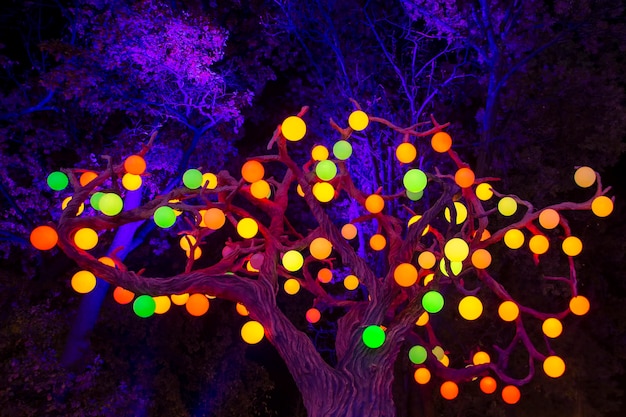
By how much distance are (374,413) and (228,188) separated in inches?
87.2

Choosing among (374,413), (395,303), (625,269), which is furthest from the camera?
(625,269)

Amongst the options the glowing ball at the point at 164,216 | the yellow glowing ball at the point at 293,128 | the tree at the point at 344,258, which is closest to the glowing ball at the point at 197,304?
the tree at the point at 344,258

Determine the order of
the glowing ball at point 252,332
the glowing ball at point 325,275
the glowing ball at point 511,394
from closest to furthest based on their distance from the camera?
the glowing ball at point 252,332
the glowing ball at point 511,394
the glowing ball at point 325,275

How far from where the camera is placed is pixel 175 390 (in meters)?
7.84

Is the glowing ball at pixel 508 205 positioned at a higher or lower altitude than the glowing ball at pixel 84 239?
higher

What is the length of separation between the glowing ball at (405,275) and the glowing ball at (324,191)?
832mm

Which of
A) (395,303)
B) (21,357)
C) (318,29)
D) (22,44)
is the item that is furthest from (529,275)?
(22,44)

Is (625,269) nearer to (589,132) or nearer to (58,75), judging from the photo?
(589,132)

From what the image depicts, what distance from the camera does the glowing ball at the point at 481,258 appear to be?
3.92 metres

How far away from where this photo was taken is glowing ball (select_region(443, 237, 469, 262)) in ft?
12.2

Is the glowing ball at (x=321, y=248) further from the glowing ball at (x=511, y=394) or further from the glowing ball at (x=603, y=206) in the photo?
the glowing ball at (x=511, y=394)

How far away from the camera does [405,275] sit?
4004mm

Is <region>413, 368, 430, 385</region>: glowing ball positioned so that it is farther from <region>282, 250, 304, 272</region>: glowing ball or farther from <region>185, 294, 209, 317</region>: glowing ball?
<region>185, 294, 209, 317</region>: glowing ball

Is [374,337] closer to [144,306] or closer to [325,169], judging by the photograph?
[325,169]
